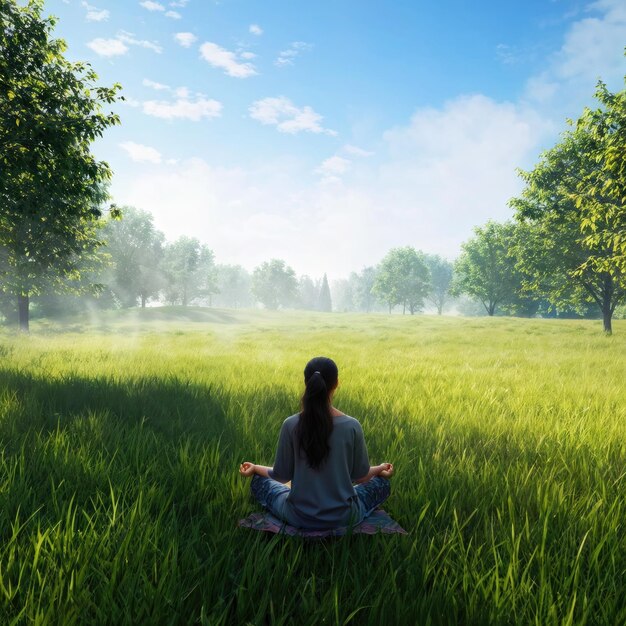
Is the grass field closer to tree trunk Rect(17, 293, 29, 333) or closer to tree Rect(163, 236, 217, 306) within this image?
tree trunk Rect(17, 293, 29, 333)

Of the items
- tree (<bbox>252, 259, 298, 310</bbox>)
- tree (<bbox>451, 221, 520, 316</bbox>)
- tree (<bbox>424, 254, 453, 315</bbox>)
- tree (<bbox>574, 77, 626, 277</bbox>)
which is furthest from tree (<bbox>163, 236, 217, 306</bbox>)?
tree (<bbox>574, 77, 626, 277</bbox>)

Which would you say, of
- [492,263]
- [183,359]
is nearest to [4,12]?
[183,359]

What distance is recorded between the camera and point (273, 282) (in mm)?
105562

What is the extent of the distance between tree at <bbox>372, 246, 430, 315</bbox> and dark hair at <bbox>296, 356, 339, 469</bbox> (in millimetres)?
76707

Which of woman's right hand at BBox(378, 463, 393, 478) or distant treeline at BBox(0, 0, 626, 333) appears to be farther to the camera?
distant treeline at BBox(0, 0, 626, 333)

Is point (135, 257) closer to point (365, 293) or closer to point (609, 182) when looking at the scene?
point (609, 182)

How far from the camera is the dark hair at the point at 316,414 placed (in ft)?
7.97

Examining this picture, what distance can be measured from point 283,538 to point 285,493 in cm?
32

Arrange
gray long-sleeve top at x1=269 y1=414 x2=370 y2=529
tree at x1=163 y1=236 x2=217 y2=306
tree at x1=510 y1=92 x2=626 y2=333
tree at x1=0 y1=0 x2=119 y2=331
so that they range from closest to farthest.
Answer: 1. gray long-sleeve top at x1=269 y1=414 x2=370 y2=529
2. tree at x1=0 y1=0 x2=119 y2=331
3. tree at x1=510 y1=92 x2=626 y2=333
4. tree at x1=163 y1=236 x2=217 y2=306

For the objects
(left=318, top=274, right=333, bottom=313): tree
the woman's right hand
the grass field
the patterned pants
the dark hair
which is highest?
(left=318, top=274, right=333, bottom=313): tree

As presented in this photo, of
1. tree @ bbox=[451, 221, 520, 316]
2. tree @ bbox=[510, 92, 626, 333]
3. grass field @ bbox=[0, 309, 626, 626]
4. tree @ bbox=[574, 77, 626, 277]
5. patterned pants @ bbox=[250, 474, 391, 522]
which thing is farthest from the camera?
tree @ bbox=[451, 221, 520, 316]

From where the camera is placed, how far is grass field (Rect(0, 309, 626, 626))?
6.22 feet

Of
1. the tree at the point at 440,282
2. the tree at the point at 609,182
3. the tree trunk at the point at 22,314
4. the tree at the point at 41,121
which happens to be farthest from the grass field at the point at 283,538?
the tree at the point at 440,282

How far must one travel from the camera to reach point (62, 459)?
3.44m
